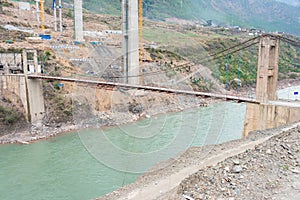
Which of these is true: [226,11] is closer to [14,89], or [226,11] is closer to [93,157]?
[14,89]

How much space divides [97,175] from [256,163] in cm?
338

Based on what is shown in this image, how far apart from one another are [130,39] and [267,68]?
620cm

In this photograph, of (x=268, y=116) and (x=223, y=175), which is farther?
(x=268, y=116)

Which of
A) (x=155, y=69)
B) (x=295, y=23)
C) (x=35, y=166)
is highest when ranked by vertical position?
(x=295, y=23)

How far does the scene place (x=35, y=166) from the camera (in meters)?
7.04

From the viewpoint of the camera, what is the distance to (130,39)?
39.0 ft

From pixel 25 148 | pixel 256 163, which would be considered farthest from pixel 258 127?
pixel 25 148

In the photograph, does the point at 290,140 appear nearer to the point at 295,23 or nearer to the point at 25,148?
the point at 25,148

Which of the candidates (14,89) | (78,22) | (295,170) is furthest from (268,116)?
(78,22)

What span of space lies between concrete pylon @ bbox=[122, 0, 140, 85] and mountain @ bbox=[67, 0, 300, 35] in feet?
65.4

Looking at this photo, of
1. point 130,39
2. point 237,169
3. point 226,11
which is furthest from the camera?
point 226,11

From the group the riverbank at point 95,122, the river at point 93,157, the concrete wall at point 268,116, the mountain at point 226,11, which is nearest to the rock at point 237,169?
the river at point 93,157

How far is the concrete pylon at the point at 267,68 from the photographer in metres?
6.80

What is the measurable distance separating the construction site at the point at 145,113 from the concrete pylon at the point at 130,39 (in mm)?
37
